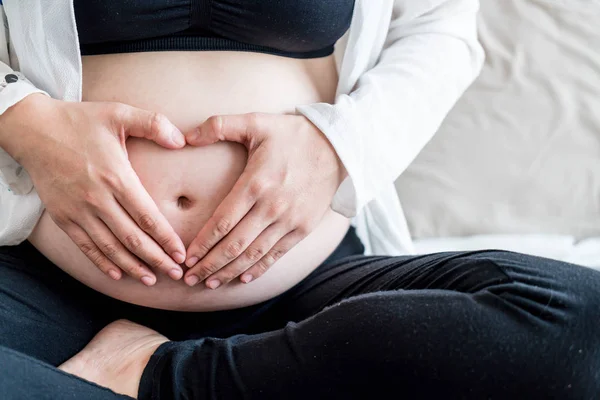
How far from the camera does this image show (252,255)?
2.51ft

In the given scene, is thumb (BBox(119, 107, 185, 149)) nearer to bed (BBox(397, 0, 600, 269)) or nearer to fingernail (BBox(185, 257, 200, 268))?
fingernail (BBox(185, 257, 200, 268))

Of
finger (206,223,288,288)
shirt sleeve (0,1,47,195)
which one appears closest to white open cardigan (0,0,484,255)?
shirt sleeve (0,1,47,195)

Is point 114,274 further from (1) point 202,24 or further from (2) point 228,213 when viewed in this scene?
(1) point 202,24

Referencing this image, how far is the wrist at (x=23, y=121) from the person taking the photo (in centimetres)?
76

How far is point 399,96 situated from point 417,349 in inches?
14.5

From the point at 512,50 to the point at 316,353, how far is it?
792 mm

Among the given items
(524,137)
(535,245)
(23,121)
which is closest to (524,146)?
(524,137)

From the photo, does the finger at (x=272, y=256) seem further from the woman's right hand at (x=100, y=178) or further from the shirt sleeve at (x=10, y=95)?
the shirt sleeve at (x=10, y=95)

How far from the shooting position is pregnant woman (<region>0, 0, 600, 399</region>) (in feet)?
2.08

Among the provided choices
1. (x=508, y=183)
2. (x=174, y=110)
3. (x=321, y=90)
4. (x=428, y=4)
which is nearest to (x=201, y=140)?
(x=174, y=110)

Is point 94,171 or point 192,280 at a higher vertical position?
point 94,171

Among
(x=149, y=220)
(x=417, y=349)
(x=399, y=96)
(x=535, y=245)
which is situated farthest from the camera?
(x=535, y=245)

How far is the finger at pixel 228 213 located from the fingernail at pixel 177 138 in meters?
0.08

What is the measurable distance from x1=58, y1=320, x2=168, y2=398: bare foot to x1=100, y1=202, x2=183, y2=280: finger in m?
0.10
